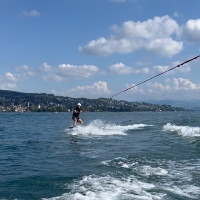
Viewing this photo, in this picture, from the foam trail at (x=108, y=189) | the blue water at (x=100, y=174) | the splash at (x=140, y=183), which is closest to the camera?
the foam trail at (x=108, y=189)

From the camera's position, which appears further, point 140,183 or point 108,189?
point 140,183

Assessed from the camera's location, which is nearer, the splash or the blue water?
the splash

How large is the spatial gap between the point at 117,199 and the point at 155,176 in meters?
3.33

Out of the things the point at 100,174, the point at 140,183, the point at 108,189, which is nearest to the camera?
the point at 108,189

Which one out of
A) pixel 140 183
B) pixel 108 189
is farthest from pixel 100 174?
pixel 108 189

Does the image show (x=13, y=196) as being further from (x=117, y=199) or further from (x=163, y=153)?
(x=163, y=153)

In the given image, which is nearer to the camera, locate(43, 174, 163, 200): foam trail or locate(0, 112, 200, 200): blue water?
locate(43, 174, 163, 200): foam trail

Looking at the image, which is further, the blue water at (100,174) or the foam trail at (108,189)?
the blue water at (100,174)

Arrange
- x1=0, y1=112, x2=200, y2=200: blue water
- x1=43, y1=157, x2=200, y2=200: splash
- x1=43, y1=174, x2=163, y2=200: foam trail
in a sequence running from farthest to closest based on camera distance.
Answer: x1=0, y1=112, x2=200, y2=200: blue water, x1=43, y1=157, x2=200, y2=200: splash, x1=43, y1=174, x2=163, y2=200: foam trail

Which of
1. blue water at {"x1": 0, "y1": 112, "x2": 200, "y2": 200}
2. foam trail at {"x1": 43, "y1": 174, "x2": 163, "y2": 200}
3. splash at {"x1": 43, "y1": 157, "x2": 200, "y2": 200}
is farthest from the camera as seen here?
blue water at {"x1": 0, "y1": 112, "x2": 200, "y2": 200}

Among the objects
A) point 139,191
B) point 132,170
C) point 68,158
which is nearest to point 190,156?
point 132,170

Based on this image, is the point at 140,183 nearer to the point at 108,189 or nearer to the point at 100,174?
the point at 108,189

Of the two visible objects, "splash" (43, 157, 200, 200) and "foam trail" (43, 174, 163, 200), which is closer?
"foam trail" (43, 174, 163, 200)

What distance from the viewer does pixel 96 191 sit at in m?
10.7
